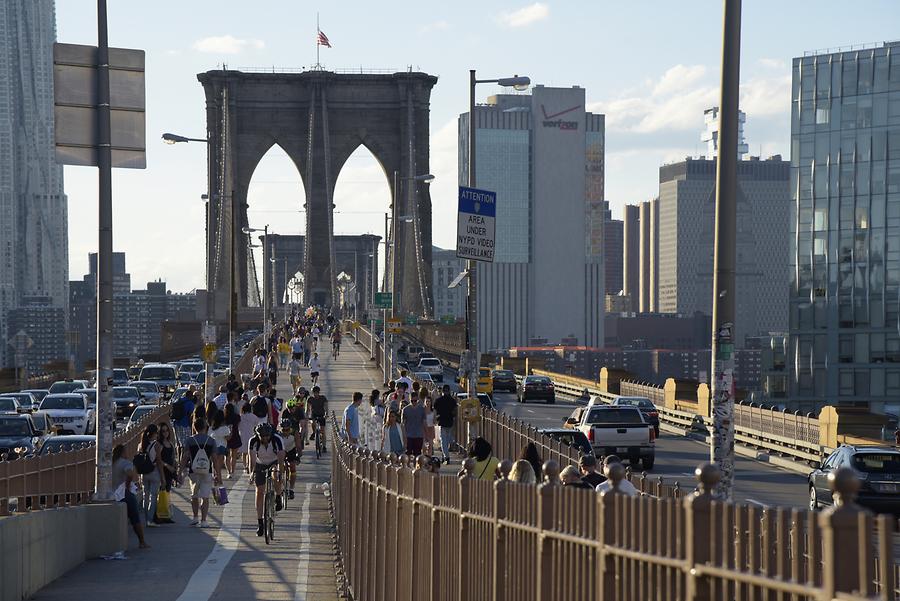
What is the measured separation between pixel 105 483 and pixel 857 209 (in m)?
85.4

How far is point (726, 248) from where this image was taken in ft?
51.9

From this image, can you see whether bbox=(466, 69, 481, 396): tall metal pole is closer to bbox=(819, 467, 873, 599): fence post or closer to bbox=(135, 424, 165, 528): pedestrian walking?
bbox=(135, 424, 165, 528): pedestrian walking

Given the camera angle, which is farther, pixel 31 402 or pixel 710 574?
pixel 31 402

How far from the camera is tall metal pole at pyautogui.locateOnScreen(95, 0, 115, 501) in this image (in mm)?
19266

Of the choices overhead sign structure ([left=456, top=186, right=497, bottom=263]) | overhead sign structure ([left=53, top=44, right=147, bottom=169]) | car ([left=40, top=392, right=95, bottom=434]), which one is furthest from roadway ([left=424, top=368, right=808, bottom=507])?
car ([left=40, top=392, right=95, bottom=434])

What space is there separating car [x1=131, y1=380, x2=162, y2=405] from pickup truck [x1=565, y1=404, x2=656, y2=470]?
21510mm

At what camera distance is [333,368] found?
7731 cm

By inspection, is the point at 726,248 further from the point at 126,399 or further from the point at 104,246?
the point at 126,399

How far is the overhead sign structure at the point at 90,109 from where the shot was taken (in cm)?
1925

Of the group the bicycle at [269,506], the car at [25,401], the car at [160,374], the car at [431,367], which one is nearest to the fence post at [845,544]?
the bicycle at [269,506]

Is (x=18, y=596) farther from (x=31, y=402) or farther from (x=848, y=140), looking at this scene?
(x=848, y=140)

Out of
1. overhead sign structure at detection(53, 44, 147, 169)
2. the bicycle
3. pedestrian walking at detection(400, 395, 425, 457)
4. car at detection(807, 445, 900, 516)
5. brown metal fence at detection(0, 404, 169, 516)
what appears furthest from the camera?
pedestrian walking at detection(400, 395, 425, 457)

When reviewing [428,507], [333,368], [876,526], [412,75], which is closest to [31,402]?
[333,368]

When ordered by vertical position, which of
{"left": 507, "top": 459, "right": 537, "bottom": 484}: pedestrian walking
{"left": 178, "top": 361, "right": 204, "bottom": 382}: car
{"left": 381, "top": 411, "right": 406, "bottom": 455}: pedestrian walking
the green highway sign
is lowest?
{"left": 178, "top": 361, "right": 204, "bottom": 382}: car
